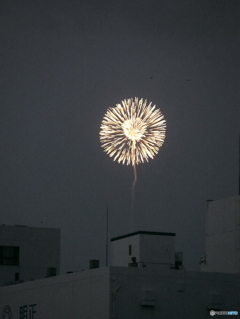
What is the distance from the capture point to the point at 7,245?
93.8 m

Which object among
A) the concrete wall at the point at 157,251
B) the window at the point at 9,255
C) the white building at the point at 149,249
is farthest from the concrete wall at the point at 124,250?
the window at the point at 9,255

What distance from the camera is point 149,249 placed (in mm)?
78125

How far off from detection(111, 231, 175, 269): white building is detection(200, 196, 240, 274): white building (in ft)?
12.6

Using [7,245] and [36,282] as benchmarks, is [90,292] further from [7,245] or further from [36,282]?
[7,245]

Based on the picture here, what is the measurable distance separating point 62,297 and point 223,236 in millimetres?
20358

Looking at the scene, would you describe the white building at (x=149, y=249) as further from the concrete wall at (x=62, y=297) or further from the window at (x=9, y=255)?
the window at (x=9, y=255)

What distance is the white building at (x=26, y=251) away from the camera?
93.4 metres

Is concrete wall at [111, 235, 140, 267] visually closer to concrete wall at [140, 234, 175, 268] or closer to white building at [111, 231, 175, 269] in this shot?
white building at [111, 231, 175, 269]

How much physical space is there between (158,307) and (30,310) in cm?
1326

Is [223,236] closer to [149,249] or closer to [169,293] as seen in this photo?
[149,249]

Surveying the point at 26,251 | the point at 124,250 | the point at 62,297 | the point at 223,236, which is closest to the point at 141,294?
the point at 62,297

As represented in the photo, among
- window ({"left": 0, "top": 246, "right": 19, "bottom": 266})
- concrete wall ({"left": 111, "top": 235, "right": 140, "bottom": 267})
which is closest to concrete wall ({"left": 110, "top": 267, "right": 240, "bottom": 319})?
concrete wall ({"left": 111, "top": 235, "right": 140, "bottom": 267})

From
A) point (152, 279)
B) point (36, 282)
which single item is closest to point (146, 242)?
point (36, 282)

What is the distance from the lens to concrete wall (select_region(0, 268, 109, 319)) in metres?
59.2
